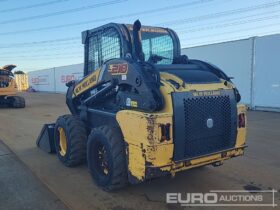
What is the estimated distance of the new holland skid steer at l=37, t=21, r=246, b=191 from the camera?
408cm

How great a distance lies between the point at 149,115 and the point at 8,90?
1639cm

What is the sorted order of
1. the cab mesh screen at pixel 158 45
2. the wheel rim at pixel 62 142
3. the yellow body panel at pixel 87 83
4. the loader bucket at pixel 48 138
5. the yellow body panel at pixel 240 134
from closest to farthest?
the yellow body panel at pixel 240 134 < the yellow body panel at pixel 87 83 < the cab mesh screen at pixel 158 45 < the wheel rim at pixel 62 142 < the loader bucket at pixel 48 138

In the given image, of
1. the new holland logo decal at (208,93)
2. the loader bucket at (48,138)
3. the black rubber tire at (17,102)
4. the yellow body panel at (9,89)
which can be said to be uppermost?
the new holland logo decal at (208,93)

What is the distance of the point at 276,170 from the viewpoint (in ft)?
18.5

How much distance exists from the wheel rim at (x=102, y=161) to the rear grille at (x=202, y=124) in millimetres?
1137

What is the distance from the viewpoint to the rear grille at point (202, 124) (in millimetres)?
4164

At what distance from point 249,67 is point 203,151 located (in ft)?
39.6

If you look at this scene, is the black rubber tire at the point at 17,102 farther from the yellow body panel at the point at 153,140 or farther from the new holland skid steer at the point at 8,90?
the yellow body panel at the point at 153,140

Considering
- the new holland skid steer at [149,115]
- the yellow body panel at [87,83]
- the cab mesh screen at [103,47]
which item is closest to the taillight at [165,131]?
the new holland skid steer at [149,115]

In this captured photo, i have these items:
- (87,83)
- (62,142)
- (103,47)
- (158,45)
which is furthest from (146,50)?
(62,142)

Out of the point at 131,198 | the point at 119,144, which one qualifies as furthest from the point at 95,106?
the point at 131,198

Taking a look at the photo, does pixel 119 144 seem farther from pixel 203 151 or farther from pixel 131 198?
pixel 203 151
